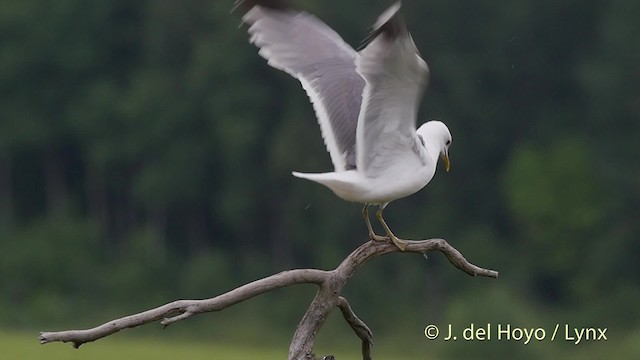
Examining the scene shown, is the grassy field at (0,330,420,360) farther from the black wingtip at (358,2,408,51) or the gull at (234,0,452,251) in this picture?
the black wingtip at (358,2,408,51)

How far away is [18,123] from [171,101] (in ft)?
8.56

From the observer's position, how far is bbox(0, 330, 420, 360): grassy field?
18297 mm

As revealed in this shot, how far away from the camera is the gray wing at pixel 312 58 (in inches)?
267

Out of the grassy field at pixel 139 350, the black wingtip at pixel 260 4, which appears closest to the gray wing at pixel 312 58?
the black wingtip at pixel 260 4

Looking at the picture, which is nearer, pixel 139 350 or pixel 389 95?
pixel 389 95

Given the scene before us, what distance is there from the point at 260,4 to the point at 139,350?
13.1m

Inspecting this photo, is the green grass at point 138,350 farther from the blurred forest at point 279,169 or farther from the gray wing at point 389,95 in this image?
the gray wing at point 389,95

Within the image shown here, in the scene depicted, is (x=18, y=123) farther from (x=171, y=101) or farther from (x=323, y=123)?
Result: (x=323, y=123)

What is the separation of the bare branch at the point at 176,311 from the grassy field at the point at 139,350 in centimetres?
1220

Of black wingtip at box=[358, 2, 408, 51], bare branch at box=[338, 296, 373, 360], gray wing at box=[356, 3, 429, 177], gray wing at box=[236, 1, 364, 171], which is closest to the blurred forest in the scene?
gray wing at box=[236, 1, 364, 171]

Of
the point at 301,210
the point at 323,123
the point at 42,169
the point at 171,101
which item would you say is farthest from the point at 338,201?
the point at 323,123

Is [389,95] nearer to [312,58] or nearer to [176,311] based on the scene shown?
[312,58]

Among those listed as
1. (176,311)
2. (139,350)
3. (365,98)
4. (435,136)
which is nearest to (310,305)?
(176,311)

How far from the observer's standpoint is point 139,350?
19.6 m
